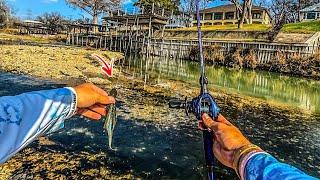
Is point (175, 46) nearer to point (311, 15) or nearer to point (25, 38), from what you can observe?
point (25, 38)

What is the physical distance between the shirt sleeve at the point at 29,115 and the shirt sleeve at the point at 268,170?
949mm

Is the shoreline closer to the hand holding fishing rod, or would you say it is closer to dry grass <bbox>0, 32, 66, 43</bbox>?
the hand holding fishing rod

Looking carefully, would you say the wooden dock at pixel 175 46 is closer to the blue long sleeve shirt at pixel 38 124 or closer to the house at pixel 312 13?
the house at pixel 312 13

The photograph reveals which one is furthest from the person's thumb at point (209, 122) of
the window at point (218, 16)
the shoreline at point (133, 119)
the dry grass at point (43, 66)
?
the window at point (218, 16)

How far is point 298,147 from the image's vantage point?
9.75m

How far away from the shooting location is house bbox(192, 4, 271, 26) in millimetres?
71938

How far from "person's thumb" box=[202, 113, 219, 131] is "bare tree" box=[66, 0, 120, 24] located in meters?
71.9

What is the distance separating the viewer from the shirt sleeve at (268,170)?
1467mm

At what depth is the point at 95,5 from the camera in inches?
2849

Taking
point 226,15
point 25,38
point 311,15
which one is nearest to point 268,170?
point 25,38

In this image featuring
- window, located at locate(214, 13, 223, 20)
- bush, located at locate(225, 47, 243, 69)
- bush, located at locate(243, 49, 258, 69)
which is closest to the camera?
bush, located at locate(243, 49, 258, 69)

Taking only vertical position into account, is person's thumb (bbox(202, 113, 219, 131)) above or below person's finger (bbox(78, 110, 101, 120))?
below

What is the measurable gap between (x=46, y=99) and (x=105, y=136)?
7.68 metres

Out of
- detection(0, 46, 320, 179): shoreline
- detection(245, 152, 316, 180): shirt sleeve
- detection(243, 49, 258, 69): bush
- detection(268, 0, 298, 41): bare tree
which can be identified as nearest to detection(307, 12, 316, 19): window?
detection(268, 0, 298, 41): bare tree
